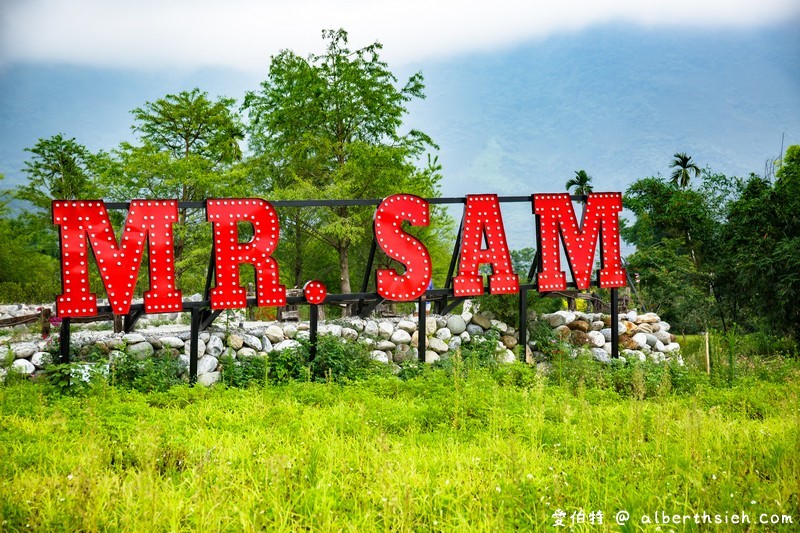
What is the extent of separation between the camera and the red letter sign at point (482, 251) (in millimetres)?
14375

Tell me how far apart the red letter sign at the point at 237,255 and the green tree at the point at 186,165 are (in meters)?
12.9

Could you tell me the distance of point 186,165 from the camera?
2677 centimetres

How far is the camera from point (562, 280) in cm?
1525

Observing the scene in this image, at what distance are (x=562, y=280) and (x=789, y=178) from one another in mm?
18756

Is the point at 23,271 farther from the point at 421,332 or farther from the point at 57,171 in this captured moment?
the point at 421,332

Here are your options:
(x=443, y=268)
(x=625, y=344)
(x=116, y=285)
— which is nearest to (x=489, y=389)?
(x=116, y=285)

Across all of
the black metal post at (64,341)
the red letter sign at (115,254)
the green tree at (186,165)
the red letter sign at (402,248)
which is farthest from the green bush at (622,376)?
the green tree at (186,165)

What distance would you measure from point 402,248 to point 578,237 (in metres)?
4.52

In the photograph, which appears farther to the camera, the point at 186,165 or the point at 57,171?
the point at 57,171

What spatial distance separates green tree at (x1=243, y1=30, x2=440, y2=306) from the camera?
27.0 m

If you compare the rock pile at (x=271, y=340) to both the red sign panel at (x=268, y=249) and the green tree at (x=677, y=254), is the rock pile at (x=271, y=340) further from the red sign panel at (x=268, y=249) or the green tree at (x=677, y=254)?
the green tree at (x=677, y=254)

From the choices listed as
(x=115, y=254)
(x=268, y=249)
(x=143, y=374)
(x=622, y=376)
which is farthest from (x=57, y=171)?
(x=622, y=376)

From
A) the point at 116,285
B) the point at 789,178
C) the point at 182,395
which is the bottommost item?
the point at 182,395

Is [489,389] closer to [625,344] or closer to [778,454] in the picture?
[778,454]
